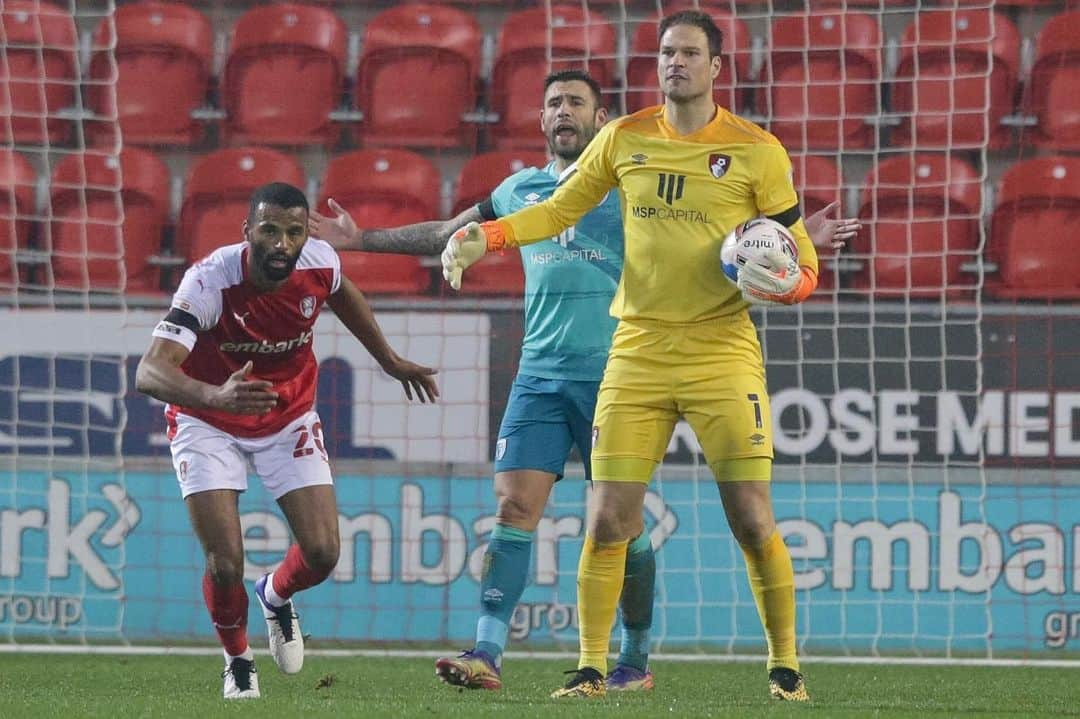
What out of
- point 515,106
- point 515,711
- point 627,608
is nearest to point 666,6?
point 515,106

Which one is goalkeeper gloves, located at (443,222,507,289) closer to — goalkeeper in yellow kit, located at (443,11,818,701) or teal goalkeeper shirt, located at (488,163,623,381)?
goalkeeper in yellow kit, located at (443,11,818,701)

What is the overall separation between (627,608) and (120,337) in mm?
3622

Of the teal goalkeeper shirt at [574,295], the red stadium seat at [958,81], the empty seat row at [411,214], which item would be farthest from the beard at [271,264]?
the red stadium seat at [958,81]

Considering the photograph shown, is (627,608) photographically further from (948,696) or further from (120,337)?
(120,337)

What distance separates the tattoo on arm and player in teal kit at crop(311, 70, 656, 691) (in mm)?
244

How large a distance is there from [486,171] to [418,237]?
11.9 feet

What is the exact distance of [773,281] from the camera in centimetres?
522

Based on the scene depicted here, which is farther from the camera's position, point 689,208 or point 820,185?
point 820,185

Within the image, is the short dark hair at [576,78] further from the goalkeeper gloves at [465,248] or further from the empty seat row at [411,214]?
the empty seat row at [411,214]

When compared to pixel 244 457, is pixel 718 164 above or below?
above

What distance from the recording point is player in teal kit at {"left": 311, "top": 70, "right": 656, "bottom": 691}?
6129 millimetres

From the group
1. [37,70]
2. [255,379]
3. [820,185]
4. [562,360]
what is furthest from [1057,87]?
[255,379]

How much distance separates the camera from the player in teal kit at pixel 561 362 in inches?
241

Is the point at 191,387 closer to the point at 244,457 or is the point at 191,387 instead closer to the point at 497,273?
the point at 244,457
